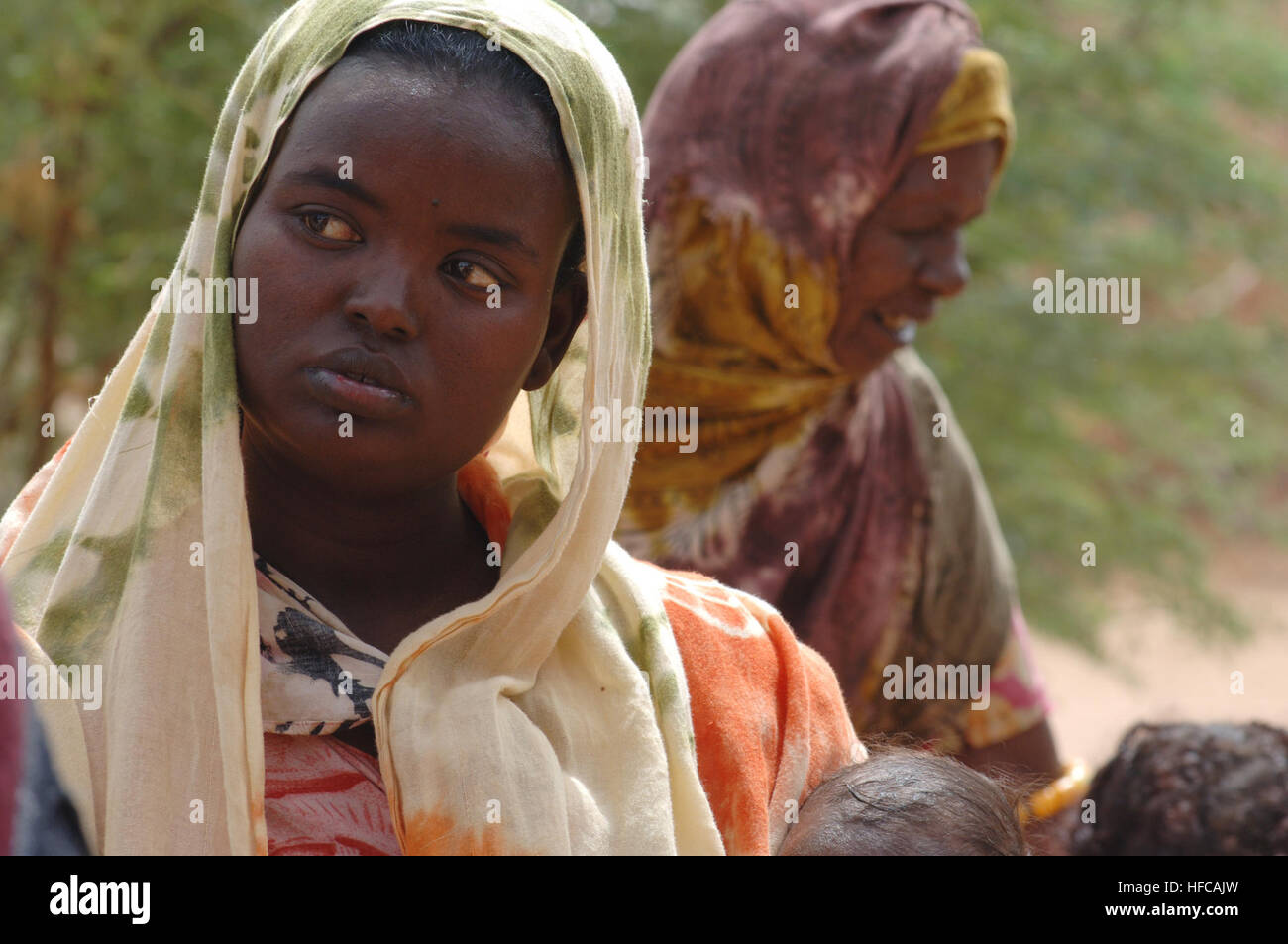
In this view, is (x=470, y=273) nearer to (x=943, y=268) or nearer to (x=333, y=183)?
(x=333, y=183)

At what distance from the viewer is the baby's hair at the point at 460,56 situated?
156cm

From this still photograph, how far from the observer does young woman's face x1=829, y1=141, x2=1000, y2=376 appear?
133 inches

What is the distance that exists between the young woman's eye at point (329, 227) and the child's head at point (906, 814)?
80cm

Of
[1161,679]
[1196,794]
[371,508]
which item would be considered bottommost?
[1161,679]

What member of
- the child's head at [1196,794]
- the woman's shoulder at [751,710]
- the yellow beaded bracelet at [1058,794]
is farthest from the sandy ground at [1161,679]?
the woman's shoulder at [751,710]

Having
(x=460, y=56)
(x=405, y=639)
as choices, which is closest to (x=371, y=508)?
(x=405, y=639)

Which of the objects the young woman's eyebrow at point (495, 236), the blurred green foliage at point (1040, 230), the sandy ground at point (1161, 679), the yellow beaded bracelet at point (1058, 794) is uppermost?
the blurred green foliage at point (1040, 230)

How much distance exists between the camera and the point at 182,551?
149 cm

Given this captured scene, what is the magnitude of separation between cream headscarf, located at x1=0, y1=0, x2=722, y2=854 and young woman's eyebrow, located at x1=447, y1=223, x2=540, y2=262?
81 mm

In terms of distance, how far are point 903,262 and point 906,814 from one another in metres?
1.90

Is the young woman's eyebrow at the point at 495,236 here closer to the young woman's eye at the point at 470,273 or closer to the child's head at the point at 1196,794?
the young woman's eye at the point at 470,273

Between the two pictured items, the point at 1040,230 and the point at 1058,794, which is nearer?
the point at 1058,794

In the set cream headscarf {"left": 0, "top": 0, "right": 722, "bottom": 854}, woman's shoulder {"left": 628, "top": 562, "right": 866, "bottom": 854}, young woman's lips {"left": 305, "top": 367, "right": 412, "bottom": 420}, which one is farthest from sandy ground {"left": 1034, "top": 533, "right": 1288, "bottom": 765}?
young woman's lips {"left": 305, "top": 367, "right": 412, "bottom": 420}

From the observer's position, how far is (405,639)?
1.54 metres
